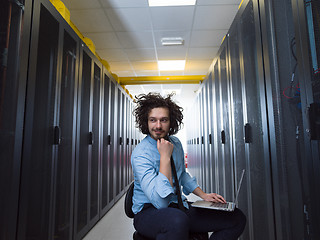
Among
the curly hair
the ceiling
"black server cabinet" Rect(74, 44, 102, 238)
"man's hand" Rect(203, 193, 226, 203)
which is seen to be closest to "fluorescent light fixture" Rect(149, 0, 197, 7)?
the ceiling

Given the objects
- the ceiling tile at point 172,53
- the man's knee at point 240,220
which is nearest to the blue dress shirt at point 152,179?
the man's knee at point 240,220

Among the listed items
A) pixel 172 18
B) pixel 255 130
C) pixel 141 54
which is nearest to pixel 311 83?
pixel 255 130

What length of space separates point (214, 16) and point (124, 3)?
125 centimetres

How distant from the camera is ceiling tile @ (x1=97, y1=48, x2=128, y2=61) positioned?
4240 millimetres

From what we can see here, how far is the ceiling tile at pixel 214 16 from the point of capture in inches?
118

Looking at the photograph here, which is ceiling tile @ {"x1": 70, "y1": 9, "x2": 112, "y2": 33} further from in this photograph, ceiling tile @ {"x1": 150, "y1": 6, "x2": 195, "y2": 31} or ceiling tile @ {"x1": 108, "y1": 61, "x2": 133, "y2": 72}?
ceiling tile @ {"x1": 108, "y1": 61, "x2": 133, "y2": 72}

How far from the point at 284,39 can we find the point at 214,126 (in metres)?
1.73

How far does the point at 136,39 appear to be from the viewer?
149 inches

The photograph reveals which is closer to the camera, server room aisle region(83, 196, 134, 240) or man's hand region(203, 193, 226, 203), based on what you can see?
man's hand region(203, 193, 226, 203)

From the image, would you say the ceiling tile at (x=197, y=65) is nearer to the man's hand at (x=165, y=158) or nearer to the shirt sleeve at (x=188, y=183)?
the shirt sleeve at (x=188, y=183)

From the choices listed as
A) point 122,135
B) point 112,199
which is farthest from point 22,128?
point 122,135

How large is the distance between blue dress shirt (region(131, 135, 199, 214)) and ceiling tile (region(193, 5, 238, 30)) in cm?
227

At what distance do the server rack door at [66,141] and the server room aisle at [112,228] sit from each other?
49 cm

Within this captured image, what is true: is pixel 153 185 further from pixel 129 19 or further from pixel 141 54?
pixel 141 54
